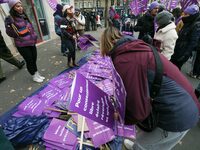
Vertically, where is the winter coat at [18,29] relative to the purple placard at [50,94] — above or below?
above

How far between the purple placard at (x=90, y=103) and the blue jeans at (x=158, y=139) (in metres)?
0.55

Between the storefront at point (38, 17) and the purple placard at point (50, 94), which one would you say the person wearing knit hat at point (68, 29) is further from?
the storefront at point (38, 17)

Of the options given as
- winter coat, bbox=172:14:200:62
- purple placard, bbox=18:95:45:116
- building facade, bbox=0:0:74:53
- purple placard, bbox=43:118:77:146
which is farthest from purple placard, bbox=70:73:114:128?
building facade, bbox=0:0:74:53

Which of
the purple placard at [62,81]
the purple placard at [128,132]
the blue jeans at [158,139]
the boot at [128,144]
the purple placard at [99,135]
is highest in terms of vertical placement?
the blue jeans at [158,139]

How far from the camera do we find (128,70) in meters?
0.98

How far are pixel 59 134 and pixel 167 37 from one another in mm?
2168

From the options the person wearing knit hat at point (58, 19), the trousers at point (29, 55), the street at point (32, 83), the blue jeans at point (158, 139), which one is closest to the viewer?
the blue jeans at point (158, 139)

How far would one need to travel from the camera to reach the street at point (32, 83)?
2250 mm

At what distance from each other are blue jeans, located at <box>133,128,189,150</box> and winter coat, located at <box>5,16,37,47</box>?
274 centimetres

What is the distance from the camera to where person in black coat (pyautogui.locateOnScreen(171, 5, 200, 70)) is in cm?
305

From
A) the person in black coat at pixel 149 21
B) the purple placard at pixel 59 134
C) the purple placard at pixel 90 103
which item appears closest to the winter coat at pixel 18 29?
the purple placard at pixel 59 134

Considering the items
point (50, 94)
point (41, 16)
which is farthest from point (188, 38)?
point (41, 16)

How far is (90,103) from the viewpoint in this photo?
950mm

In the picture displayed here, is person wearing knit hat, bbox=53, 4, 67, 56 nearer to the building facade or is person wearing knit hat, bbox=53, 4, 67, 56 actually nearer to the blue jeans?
the building facade
